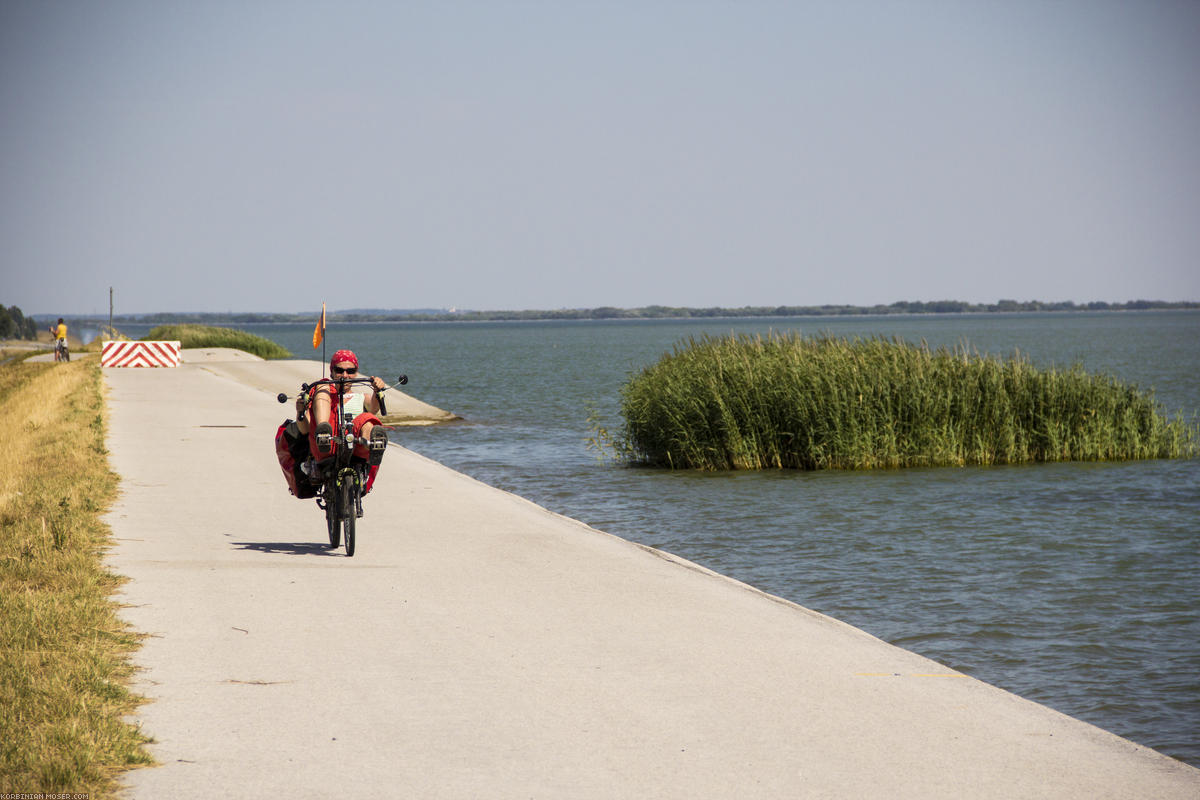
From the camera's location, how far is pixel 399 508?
1362cm

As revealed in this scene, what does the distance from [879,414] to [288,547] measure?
13.6m

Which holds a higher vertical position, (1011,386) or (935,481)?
(1011,386)

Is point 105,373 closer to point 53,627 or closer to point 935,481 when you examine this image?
point 935,481

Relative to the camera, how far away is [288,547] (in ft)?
36.1

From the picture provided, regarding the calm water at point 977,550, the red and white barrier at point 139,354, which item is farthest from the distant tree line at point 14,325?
the calm water at point 977,550

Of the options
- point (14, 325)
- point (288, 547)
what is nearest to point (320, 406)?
point (288, 547)

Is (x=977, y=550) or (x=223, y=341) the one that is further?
(x=223, y=341)

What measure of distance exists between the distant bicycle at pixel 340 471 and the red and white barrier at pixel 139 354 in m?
39.2

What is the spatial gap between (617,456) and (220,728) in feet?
61.4

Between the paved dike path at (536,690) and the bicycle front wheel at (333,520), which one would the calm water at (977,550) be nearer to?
the paved dike path at (536,690)

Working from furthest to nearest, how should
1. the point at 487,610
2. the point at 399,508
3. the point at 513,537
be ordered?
the point at 399,508 → the point at 513,537 → the point at 487,610

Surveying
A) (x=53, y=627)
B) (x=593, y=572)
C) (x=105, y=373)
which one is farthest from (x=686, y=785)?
(x=105, y=373)

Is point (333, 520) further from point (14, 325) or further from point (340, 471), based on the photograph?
point (14, 325)

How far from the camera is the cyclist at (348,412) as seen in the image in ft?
32.8
